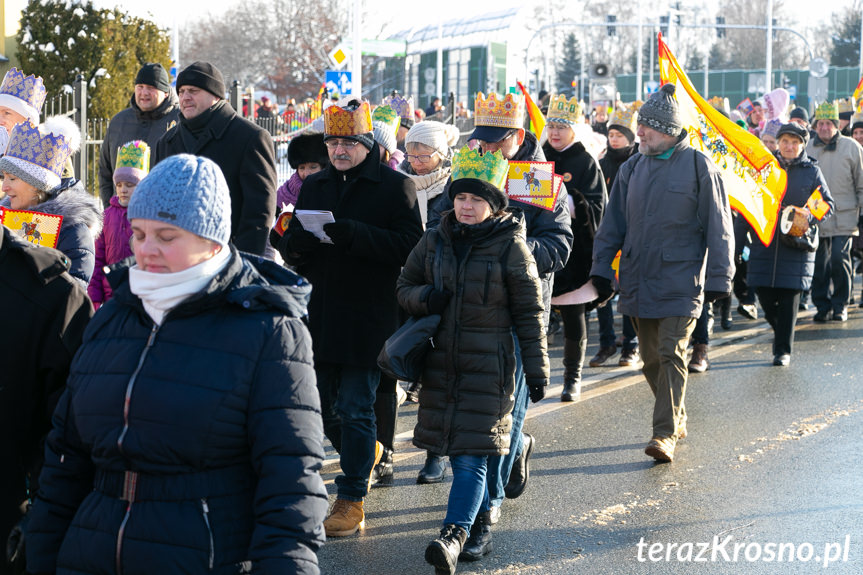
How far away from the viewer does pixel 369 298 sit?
594 cm

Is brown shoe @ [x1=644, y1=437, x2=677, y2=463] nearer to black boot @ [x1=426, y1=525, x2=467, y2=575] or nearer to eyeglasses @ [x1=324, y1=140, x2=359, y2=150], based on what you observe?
black boot @ [x1=426, y1=525, x2=467, y2=575]

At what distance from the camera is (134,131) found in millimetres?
Answer: 8180

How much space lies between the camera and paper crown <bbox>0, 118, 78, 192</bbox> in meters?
4.97

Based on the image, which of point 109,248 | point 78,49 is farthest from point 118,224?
point 78,49

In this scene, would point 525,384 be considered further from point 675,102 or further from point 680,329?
point 675,102

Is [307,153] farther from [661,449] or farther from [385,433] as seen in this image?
[661,449]

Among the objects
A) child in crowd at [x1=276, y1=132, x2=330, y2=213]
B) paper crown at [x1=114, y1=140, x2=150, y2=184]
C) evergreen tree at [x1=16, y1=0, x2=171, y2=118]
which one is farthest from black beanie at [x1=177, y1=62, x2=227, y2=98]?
evergreen tree at [x1=16, y1=0, x2=171, y2=118]

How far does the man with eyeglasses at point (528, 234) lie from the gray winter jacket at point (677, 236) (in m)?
0.86

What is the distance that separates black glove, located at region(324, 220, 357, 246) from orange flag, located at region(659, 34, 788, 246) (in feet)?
11.9

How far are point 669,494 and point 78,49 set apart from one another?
12.2m

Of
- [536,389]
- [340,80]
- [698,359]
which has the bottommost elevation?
[698,359]

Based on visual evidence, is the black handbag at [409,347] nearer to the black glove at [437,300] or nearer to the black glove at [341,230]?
the black glove at [437,300]

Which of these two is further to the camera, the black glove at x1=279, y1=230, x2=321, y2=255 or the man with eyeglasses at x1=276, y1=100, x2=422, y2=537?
the black glove at x1=279, y1=230, x2=321, y2=255

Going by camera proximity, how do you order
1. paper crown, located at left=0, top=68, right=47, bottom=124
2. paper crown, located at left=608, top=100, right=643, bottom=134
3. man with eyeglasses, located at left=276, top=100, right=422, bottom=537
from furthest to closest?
paper crown, located at left=608, top=100, right=643, bottom=134, paper crown, located at left=0, top=68, right=47, bottom=124, man with eyeglasses, located at left=276, top=100, right=422, bottom=537
